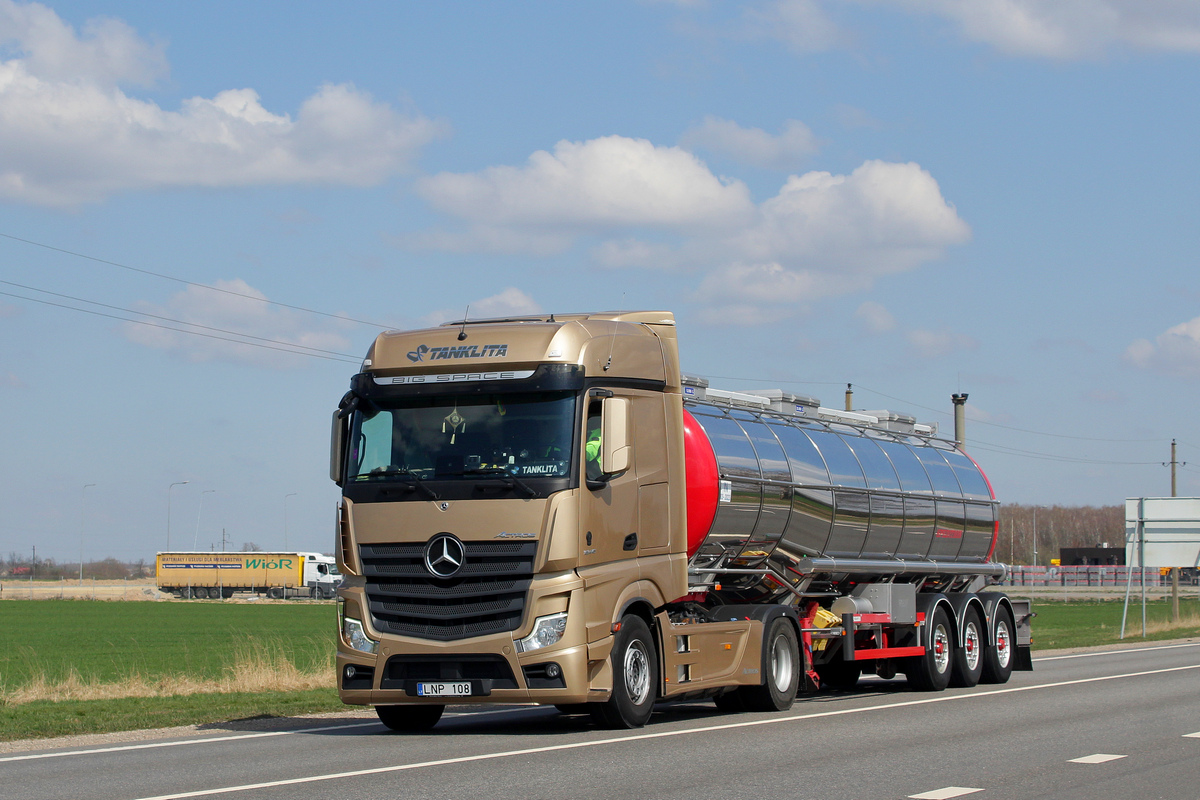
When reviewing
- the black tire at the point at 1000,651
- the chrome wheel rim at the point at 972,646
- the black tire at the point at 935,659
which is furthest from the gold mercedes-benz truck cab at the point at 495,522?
the black tire at the point at 1000,651

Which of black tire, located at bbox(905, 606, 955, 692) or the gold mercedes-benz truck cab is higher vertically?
the gold mercedes-benz truck cab

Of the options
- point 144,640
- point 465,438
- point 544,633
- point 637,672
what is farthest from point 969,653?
point 144,640

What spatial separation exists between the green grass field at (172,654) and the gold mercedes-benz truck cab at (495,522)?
3769mm

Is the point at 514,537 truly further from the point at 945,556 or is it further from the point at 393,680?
the point at 945,556

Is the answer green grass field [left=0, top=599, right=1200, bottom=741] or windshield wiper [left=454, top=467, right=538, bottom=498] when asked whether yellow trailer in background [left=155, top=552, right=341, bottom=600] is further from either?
windshield wiper [left=454, top=467, right=538, bottom=498]

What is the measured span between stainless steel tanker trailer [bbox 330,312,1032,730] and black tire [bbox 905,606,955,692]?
3.92 m

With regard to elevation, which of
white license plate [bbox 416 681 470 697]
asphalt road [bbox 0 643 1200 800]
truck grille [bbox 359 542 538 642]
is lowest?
asphalt road [bbox 0 643 1200 800]

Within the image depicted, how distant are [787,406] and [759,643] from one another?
3760 mm

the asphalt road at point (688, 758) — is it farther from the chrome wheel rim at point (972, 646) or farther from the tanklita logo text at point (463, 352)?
the chrome wheel rim at point (972, 646)

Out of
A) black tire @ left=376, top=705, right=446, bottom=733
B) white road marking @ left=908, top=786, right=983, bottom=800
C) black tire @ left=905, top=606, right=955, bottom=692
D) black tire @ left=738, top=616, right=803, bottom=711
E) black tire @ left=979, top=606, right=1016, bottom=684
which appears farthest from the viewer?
black tire @ left=979, top=606, right=1016, bottom=684

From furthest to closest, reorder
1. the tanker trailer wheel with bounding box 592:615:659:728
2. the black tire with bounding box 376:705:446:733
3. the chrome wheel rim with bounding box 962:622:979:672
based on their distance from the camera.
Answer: the chrome wheel rim with bounding box 962:622:979:672
the black tire with bounding box 376:705:446:733
the tanker trailer wheel with bounding box 592:615:659:728

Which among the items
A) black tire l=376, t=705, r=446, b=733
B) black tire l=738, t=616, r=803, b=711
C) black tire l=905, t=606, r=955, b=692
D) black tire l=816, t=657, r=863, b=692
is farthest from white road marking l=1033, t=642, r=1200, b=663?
black tire l=376, t=705, r=446, b=733

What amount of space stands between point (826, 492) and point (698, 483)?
321 centimetres

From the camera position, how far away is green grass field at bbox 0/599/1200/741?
16.3m
